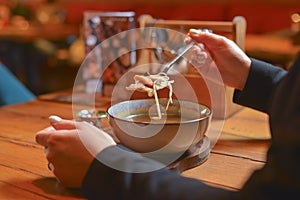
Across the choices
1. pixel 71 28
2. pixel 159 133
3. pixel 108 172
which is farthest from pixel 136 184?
pixel 71 28

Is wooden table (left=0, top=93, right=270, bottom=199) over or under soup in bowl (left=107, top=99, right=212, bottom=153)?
under

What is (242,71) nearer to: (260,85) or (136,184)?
(260,85)

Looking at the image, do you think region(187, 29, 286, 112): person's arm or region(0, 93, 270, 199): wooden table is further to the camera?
region(187, 29, 286, 112): person's arm

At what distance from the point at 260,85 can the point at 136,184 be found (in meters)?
0.52

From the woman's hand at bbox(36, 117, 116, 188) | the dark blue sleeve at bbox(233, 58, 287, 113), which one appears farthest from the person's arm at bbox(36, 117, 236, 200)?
the dark blue sleeve at bbox(233, 58, 287, 113)

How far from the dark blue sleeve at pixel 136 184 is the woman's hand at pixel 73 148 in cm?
3

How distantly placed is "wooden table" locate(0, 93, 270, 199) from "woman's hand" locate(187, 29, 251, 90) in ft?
0.45

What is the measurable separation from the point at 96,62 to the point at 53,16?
300 centimetres

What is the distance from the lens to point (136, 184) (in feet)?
2.04

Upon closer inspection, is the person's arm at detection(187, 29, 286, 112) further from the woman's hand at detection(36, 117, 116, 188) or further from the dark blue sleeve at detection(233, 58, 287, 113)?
the woman's hand at detection(36, 117, 116, 188)

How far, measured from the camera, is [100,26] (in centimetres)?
152

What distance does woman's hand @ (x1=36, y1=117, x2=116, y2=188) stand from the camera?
2.26 feet

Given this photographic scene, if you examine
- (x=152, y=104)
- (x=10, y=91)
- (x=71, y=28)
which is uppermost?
(x=152, y=104)

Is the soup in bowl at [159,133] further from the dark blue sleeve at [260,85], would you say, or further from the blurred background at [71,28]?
the blurred background at [71,28]
